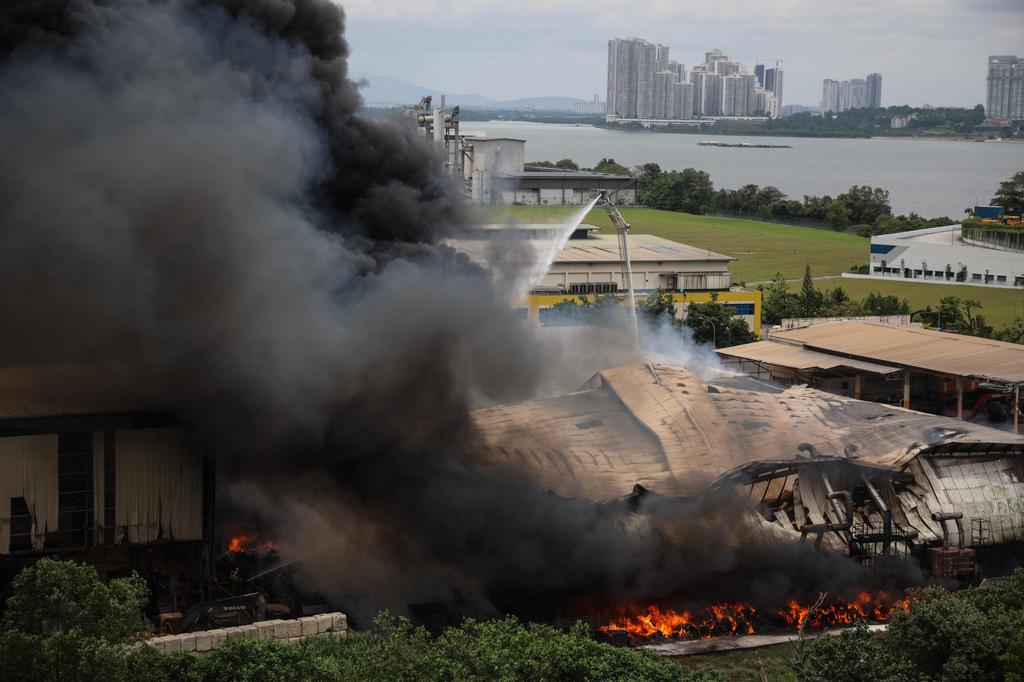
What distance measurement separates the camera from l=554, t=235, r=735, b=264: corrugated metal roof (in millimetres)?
64562

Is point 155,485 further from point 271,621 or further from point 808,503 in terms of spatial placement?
point 808,503

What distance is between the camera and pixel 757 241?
105750mm

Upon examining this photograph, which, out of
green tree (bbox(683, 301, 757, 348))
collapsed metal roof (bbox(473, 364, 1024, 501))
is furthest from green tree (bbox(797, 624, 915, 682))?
green tree (bbox(683, 301, 757, 348))

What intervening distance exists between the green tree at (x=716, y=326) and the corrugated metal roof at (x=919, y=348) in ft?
24.8

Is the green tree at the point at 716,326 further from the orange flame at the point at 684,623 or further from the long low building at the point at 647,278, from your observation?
the orange flame at the point at 684,623

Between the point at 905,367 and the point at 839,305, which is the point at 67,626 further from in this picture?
the point at 839,305

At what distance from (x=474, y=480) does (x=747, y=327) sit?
34.4 m

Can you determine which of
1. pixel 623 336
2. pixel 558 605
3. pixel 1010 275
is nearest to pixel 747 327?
pixel 623 336

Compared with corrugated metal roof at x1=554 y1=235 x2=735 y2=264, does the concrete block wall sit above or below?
below

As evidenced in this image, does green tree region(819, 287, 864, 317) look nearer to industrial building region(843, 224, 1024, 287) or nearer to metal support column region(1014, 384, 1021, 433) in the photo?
industrial building region(843, 224, 1024, 287)

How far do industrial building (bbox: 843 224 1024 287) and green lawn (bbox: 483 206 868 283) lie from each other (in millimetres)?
4333

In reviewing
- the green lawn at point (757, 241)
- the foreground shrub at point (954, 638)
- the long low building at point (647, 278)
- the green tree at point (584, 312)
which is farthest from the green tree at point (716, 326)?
the foreground shrub at point (954, 638)

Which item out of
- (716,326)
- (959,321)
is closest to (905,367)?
(716,326)

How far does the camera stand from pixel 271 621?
26078mm
